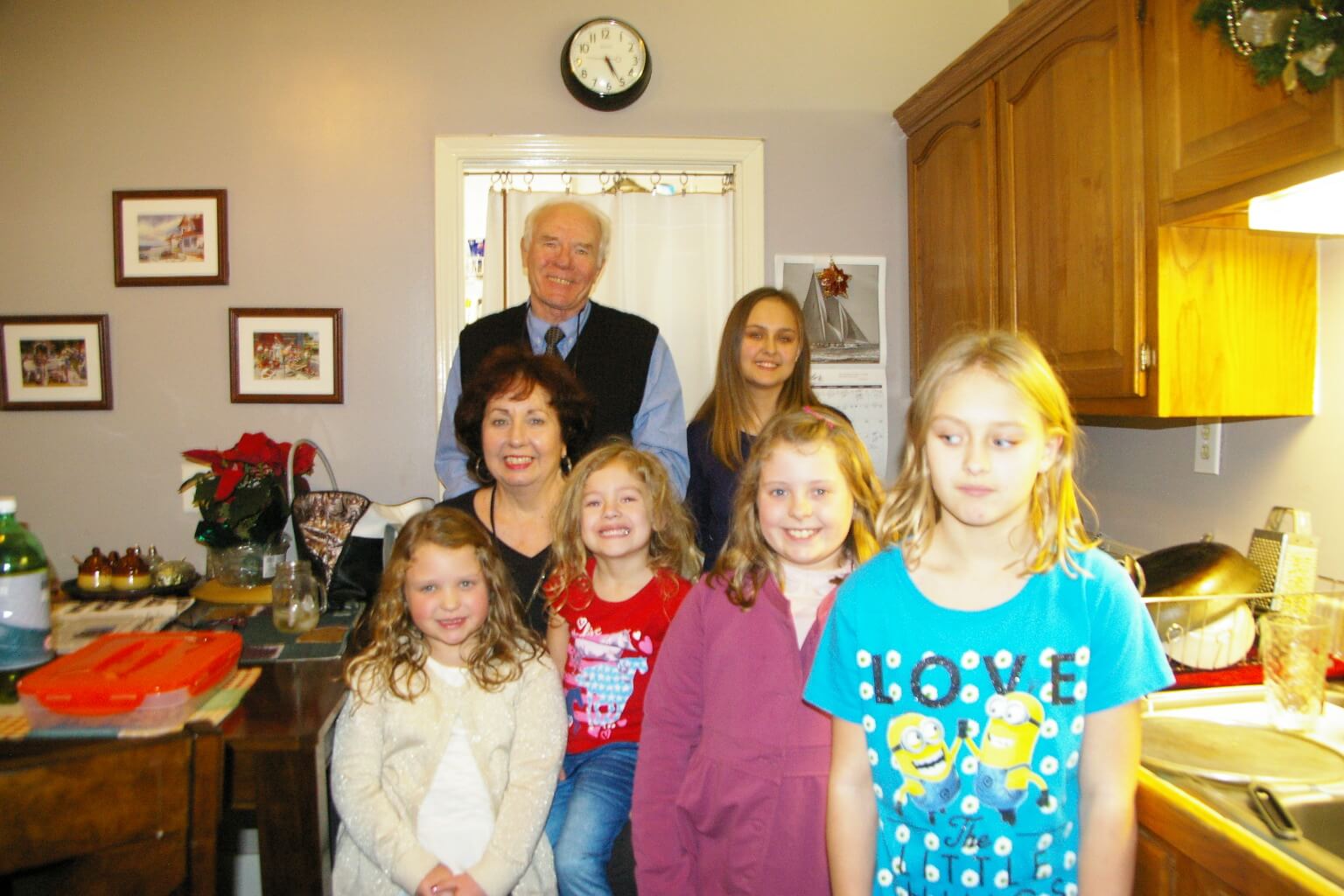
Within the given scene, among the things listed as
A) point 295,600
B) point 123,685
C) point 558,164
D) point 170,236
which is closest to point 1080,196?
point 558,164

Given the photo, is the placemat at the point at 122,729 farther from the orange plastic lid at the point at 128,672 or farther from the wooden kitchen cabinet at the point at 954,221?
the wooden kitchen cabinet at the point at 954,221

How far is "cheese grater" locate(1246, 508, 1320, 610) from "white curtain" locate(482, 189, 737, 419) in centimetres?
160

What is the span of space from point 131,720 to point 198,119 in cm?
201

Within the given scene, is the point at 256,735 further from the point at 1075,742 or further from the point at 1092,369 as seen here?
the point at 1092,369

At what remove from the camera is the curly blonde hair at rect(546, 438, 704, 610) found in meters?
1.61

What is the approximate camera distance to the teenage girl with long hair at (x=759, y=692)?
122 centimetres

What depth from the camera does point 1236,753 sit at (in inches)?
44.4

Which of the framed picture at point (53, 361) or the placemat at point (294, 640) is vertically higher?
the framed picture at point (53, 361)

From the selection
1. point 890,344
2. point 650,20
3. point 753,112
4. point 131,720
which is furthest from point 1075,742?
point 650,20

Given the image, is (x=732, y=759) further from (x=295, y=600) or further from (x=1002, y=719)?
(x=295, y=600)

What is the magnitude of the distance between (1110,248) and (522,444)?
1244mm

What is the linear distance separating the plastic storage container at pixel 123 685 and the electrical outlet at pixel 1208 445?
2014 millimetres

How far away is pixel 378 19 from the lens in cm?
259

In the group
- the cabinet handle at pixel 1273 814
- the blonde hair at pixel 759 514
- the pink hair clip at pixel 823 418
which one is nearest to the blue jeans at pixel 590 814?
the blonde hair at pixel 759 514
